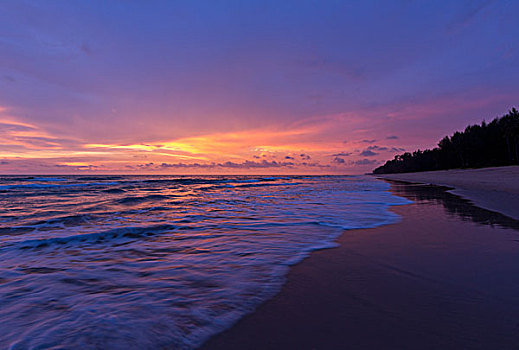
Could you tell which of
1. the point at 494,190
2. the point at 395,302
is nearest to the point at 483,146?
the point at 494,190

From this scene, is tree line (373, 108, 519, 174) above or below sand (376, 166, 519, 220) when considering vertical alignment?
above

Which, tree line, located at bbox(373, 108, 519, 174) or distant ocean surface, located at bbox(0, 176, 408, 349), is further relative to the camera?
tree line, located at bbox(373, 108, 519, 174)

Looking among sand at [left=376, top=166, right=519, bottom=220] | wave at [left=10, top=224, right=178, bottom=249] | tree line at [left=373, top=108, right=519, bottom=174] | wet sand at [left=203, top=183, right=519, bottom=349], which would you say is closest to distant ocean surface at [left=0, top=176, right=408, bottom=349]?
wave at [left=10, top=224, right=178, bottom=249]

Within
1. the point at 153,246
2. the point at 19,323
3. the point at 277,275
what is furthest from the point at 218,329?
the point at 153,246

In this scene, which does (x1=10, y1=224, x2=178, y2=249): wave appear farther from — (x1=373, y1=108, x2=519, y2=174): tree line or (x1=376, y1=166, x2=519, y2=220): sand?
(x1=373, y1=108, x2=519, y2=174): tree line

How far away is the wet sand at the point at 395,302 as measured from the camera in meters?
2.10

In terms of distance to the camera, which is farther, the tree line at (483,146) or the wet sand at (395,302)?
the tree line at (483,146)

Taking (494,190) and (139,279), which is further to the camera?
(494,190)

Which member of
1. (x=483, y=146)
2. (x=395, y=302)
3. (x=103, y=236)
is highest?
(x=483, y=146)

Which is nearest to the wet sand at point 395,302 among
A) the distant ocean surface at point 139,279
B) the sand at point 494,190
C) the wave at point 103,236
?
the distant ocean surface at point 139,279

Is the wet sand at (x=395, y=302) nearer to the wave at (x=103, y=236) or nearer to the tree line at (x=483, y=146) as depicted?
the wave at (x=103, y=236)

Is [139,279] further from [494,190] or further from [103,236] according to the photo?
[494,190]

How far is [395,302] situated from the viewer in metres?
2.74

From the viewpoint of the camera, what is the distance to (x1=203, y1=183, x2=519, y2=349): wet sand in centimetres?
210
